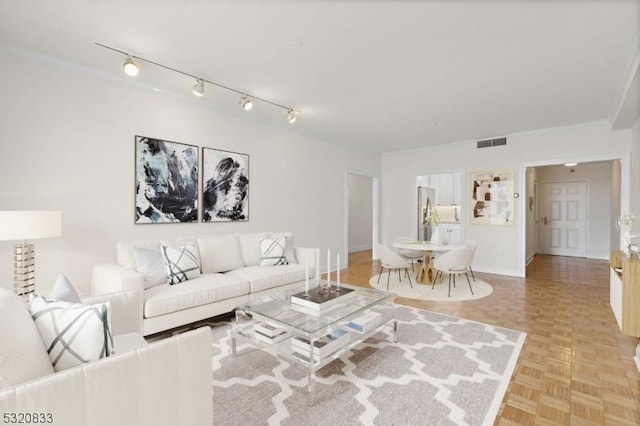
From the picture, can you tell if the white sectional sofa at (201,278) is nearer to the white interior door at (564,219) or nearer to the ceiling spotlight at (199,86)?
the ceiling spotlight at (199,86)

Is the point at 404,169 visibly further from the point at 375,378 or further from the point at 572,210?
the point at 375,378

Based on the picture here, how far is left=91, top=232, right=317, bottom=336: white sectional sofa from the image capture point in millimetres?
2650

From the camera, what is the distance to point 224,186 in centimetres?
420

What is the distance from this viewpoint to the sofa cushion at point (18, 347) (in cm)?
96

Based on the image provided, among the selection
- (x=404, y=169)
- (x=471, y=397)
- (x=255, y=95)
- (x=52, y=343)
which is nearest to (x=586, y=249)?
(x=404, y=169)

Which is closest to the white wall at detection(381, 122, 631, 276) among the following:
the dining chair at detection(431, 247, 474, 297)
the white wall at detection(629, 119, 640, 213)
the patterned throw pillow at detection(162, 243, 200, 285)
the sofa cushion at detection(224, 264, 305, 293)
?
the white wall at detection(629, 119, 640, 213)

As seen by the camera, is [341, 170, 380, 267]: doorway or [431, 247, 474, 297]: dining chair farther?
[341, 170, 380, 267]: doorway

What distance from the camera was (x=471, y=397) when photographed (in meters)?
1.96

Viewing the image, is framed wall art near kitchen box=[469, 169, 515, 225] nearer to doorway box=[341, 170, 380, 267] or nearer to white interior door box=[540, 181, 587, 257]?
doorway box=[341, 170, 380, 267]

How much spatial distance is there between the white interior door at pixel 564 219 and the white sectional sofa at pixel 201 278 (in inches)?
299

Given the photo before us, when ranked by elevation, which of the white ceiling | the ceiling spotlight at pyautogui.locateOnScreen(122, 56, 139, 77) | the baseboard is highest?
the white ceiling

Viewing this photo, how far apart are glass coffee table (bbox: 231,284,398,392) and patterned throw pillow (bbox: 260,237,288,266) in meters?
1.19

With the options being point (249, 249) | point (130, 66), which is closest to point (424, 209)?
point (249, 249)

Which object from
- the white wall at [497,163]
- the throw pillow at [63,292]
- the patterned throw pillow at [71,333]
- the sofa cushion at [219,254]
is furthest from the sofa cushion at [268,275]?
the white wall at [497,163]
